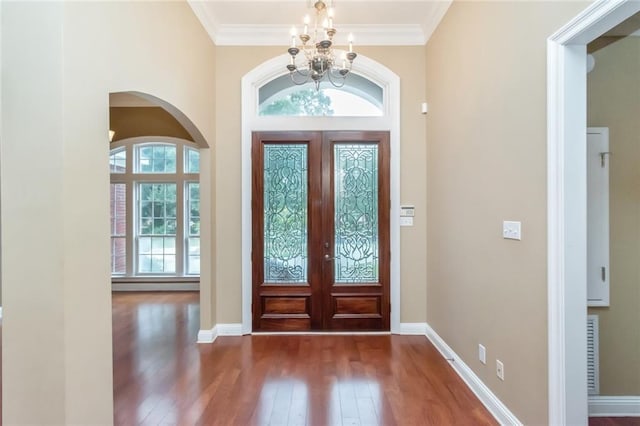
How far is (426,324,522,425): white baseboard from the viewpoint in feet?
7.28

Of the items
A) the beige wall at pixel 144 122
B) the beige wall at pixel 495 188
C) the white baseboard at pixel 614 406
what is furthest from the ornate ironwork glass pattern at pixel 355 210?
the beige wall at pixel 144 122

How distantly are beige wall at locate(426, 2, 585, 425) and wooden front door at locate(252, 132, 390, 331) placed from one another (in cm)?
75

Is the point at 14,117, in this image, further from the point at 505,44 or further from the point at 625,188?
the point at 625,188

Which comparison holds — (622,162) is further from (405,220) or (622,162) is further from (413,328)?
(413,328)

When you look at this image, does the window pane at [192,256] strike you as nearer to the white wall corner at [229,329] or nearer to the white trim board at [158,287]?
the white trim board at [158,287]

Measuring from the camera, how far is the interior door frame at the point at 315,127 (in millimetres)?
3891

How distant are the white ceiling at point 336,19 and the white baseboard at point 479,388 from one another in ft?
11.2

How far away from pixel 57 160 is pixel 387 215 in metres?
3.17

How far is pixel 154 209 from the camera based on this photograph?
6.37 metres

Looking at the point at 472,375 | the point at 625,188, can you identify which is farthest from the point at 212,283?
the point at 625,188

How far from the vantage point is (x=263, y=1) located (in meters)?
3.33

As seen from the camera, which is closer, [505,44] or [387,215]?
[505,44]

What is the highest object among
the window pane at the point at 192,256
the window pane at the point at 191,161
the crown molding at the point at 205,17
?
the crown molding at the point at 205,17

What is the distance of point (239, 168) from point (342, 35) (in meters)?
1.99
